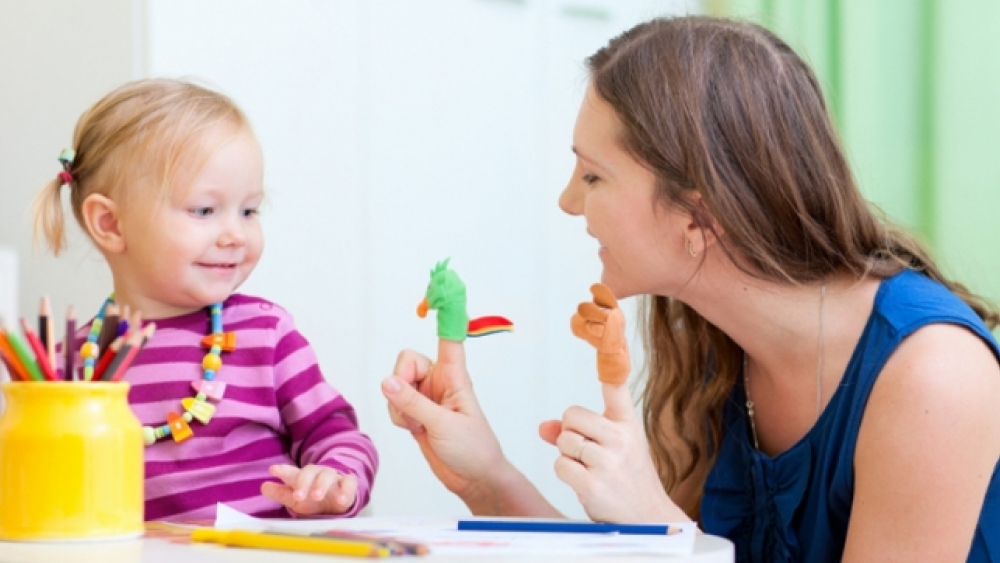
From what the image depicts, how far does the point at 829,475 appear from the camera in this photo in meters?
1.07

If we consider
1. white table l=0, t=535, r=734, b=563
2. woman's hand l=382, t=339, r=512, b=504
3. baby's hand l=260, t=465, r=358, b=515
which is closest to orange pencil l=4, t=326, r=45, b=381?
white table l=0, t=535, r=734, b=563

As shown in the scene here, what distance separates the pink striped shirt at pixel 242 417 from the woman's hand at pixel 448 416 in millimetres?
71

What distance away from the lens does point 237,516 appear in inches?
33.0

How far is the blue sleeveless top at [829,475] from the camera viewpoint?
1.03m

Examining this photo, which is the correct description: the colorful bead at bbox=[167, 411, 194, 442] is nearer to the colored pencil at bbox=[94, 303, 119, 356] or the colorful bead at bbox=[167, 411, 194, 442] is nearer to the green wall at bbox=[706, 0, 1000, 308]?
the colored pencil at bbox=[94, 303, 119, 356]

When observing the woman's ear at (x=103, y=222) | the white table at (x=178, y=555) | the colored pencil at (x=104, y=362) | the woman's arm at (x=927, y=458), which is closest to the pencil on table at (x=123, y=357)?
the colored pencil at (x=104, y=362)

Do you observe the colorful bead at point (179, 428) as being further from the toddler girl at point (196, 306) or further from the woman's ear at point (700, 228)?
the woman's ear at point (700, 228)

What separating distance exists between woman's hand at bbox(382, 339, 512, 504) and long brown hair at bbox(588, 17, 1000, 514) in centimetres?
25

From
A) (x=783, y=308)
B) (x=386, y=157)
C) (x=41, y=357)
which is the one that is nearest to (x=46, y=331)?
(x=41, y=357)

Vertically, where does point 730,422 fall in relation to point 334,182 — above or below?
below

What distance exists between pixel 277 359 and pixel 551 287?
77 centimetres

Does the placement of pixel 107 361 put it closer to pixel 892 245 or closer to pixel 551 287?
pixel 892 245

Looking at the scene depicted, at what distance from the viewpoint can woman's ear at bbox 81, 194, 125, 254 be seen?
112cm

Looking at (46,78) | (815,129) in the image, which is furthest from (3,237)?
(815,129)
